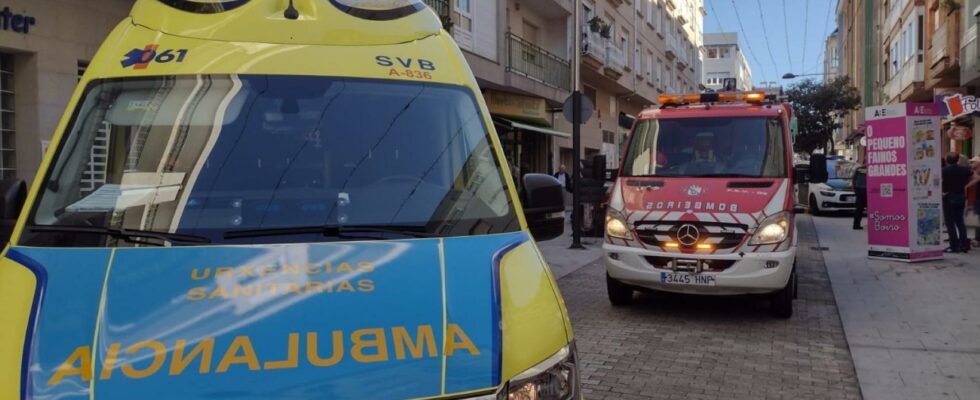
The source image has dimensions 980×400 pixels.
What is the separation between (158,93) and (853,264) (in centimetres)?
1063

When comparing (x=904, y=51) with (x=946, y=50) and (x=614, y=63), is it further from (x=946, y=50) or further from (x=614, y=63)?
(x=614, y=63)

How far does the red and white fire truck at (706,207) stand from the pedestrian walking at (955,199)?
6048 mm

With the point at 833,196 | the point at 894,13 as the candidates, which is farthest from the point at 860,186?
the point at 894,13

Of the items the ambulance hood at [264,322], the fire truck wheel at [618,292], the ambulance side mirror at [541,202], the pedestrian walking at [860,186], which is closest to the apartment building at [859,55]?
the pedestrian walking at [860,186]

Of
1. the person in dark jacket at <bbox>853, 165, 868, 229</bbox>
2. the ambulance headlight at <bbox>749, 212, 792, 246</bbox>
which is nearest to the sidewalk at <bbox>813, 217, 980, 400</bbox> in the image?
the ambulance headlight at <bbox>749, 212, 792, 246</bbox>

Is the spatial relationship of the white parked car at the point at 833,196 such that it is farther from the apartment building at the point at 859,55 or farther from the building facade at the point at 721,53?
the building facade at the point at 721,53

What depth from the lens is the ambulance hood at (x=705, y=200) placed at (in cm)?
667

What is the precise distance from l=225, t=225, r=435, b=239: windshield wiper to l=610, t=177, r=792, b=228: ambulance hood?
4588 millimetres

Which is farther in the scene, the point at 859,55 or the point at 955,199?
the point at 859,55

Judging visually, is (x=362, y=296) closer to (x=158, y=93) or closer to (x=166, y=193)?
(x=166, y=193)

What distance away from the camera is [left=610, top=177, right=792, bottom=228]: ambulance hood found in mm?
6672

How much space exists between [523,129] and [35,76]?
13.9m

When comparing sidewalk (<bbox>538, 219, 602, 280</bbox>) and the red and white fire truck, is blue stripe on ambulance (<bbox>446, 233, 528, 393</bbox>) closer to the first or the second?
the red and white fire truck

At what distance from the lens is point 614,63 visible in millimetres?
27672
